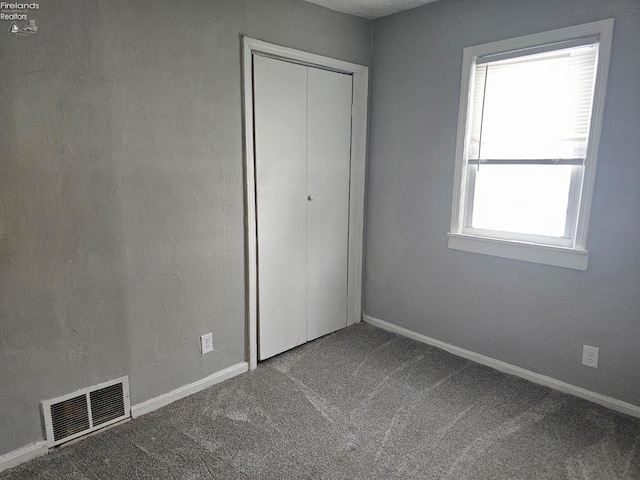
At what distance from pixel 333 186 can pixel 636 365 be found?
6.94 ft

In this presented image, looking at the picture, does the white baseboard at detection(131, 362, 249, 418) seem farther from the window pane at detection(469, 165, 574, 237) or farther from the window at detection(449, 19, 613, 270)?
the window pane at detection(469, 165, 574, 237)

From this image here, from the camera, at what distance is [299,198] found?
9.41ft

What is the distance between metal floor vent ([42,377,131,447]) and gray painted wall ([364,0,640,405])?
2.01 meters

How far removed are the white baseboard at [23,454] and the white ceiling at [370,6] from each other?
291 cm

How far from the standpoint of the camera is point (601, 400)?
2.32 metres

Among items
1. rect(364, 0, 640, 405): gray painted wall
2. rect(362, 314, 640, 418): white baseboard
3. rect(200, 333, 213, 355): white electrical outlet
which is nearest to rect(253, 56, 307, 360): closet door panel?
rect(200, 333, 213, 355): white electrical outlet

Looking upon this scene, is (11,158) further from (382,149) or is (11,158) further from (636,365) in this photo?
(636,365)

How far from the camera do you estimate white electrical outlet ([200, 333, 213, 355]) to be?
2.46m

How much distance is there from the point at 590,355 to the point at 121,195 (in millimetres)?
2679

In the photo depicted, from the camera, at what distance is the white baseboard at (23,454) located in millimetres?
1820

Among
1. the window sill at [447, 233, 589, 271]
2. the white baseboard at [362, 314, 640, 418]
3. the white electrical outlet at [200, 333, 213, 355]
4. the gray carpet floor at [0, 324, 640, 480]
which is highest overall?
the window sill at [447, 233, 589, 271]

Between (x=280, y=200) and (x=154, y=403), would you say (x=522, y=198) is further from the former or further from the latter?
(x=154, y=403)

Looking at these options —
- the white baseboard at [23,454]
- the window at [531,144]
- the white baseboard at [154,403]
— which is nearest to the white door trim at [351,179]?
the white baseboard at [154,403]

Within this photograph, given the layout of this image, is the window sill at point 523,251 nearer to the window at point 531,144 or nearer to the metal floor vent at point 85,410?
the window at point 531,144
